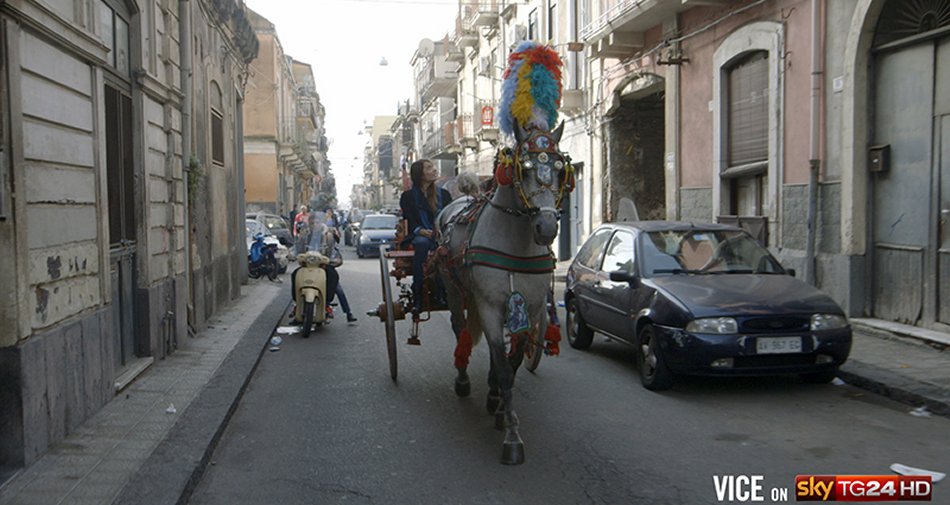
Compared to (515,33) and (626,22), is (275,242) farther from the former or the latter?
(515,33)

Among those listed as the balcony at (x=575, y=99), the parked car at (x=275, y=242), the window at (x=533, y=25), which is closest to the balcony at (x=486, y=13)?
the window at (x=533, y=25)

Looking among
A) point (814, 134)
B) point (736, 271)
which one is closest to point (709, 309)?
point (736, 271)

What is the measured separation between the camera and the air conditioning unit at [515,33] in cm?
2766

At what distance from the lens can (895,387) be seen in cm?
702

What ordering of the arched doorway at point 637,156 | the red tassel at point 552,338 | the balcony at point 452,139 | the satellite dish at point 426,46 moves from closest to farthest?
1. the red tassel at point 552,338
2. the arched doorway at point 637,156
3. the balcony at point 452,139
4. the satellite dish at point 426,46

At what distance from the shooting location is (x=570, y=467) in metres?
5.13

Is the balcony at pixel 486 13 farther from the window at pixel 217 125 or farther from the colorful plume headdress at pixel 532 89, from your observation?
the colorful plume headdress at pixel 532 89

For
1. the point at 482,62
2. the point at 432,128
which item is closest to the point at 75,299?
the point at 482,62

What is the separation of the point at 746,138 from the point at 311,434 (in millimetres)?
10238

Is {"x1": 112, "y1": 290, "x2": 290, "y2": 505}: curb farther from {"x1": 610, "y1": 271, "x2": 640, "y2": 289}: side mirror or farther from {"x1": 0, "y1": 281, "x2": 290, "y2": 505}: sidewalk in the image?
{"x1": 610, "y1": 271, "x2": 640, "y2": 289}: side mirror

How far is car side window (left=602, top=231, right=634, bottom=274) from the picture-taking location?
8336 mm

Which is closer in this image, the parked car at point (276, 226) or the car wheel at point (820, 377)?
the car wheel at point (820, 377)

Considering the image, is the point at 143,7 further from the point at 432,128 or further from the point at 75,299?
the point at 432,128

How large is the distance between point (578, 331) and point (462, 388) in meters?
2.76
